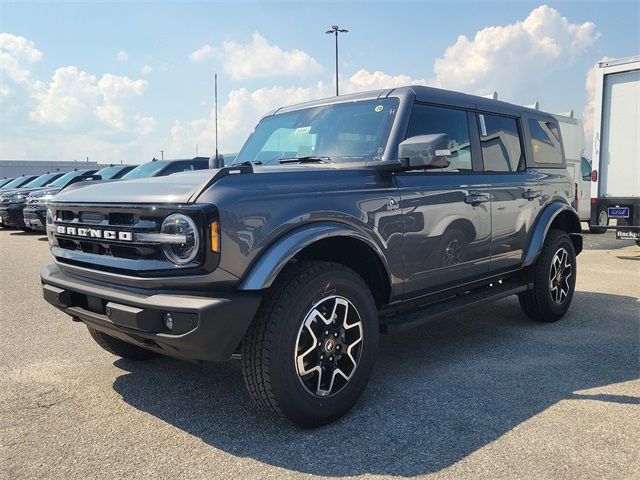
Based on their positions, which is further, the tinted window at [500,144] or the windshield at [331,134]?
the tinted window at [500,144]

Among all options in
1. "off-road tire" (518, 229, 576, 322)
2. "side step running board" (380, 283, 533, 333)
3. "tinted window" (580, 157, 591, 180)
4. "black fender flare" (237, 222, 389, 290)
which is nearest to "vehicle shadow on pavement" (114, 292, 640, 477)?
"off-road tire" (518, 229, 576, 322)

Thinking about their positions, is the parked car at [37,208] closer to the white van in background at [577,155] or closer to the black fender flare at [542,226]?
the black fender flare at [542,226]

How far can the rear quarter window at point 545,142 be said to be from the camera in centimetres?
527

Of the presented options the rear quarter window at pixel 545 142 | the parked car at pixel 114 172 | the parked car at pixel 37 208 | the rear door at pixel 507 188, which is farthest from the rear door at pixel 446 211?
the parked car at pixel 114 172

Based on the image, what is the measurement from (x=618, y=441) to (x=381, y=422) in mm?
1234

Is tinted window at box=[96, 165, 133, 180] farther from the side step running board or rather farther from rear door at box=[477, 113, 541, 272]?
the side step running board

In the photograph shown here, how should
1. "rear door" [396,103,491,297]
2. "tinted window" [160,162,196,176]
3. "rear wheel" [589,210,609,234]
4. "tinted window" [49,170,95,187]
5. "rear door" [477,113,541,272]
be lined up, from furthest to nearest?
"tinted window" [49,170,95,187] < "tinted window" [160,162,196,176] < "rear wheel" [589,210,609,234] < "rear door" [477,113,541,272] < "rear door" [396,103,491,297]

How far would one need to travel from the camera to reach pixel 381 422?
3.09m

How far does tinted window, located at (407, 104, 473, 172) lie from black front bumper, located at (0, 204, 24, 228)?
1343 cm

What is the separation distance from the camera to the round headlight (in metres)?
2.66

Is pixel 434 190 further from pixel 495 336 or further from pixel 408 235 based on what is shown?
pixel 495 336

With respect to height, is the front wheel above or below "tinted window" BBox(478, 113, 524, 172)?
below

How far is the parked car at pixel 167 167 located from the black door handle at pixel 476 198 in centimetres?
711

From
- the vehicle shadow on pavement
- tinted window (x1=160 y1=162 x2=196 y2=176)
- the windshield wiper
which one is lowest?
the vehicle shadow on pavement
